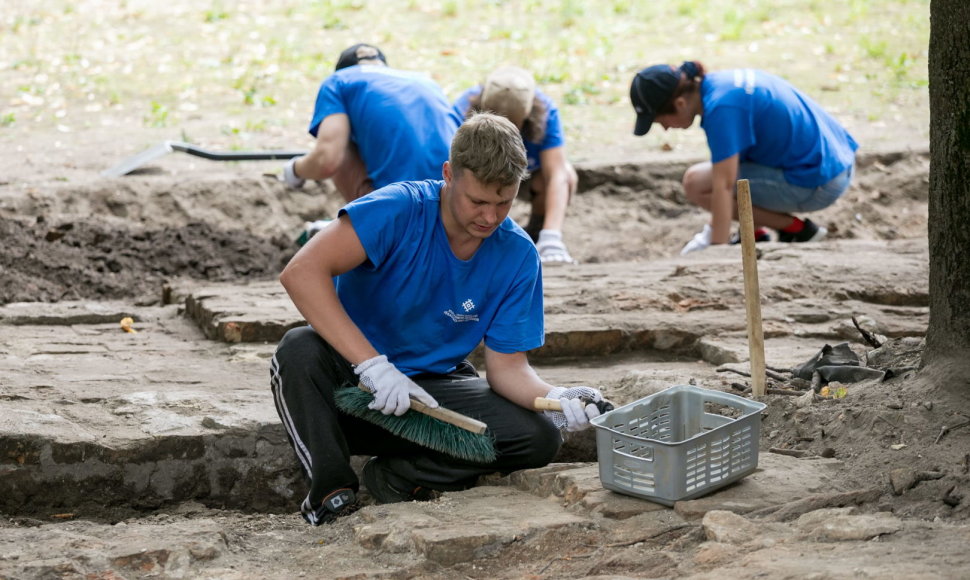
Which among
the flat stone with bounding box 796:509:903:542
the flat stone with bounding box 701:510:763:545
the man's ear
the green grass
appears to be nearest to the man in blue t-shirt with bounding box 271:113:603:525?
the flat stone with bounding box 701:510:763:545

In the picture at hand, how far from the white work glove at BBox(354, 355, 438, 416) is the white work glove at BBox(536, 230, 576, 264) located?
118 inches

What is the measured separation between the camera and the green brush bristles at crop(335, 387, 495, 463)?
3.46 meters

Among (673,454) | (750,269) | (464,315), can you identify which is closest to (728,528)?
(673,454)

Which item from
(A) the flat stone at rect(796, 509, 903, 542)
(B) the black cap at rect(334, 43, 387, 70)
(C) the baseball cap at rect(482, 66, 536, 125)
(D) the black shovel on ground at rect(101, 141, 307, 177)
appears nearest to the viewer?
(A) the flat stone at rect(796, 509, 903, 542)

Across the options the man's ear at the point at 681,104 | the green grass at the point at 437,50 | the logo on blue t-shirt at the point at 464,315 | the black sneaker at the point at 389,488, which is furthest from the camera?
the green grass at the point at 437,50

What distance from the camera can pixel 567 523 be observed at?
308cm

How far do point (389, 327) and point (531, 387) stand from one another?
50 cm

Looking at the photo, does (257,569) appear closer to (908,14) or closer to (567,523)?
(567,523)

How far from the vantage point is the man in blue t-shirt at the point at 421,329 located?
3336mm

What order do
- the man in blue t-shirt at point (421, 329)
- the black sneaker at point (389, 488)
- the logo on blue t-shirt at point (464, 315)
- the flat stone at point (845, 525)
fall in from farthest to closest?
the black sneaker at point (389, 488), the logo on blue t-shirt at point (464, 315), the man in blue t-shirt at point (421, 329), the flat stone at point (845, 525)

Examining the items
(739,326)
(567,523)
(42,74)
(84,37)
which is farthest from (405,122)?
(84,37)

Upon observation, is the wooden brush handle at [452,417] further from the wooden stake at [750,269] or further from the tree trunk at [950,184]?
the tree trunk at [950,184]

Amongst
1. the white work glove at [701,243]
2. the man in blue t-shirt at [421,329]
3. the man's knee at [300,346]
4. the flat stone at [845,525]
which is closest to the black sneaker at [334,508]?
the man in blue t-shirt at [421,329]

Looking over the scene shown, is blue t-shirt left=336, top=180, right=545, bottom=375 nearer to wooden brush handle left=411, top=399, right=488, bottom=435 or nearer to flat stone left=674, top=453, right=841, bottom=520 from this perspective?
wooden brush handle left=411, top=399, right=488, bottom=435
